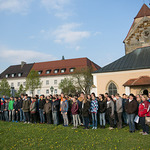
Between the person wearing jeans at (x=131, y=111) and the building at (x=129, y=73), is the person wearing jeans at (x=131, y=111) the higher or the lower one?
the lower one

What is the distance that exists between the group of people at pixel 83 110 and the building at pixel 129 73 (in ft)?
22.5

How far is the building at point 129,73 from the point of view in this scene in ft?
63.8

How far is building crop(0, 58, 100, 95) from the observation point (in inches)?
2370

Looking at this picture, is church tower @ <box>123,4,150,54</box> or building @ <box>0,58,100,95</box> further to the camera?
building @ <box>0,58,100,95</box>

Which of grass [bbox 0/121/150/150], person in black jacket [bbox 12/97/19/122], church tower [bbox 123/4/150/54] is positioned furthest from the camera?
church tower [bbox 123/4/150/54]

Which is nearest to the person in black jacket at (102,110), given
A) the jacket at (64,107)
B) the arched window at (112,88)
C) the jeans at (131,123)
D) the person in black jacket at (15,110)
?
the jeans at (131,123)

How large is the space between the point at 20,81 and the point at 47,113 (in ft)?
181

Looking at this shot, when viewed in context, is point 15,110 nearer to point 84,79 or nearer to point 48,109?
point 48,109

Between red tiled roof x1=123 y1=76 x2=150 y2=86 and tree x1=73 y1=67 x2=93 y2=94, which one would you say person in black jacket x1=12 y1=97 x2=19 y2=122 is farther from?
tree x1=73 y1=67 x2=93 y2=94

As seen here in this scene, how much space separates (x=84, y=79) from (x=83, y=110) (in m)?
33.5

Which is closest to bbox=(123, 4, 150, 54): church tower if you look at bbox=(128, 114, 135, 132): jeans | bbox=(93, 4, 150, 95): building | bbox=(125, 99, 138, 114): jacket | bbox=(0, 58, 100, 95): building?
bbox=(93, 4, 150, 95): building

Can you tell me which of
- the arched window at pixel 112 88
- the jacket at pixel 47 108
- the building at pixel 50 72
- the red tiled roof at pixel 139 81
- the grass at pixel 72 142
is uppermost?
the building at pixel 50 72

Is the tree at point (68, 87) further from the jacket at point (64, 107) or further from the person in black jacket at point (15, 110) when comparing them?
the jacket at point (64, 107)

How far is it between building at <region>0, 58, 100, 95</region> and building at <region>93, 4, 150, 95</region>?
33315 millimetres
